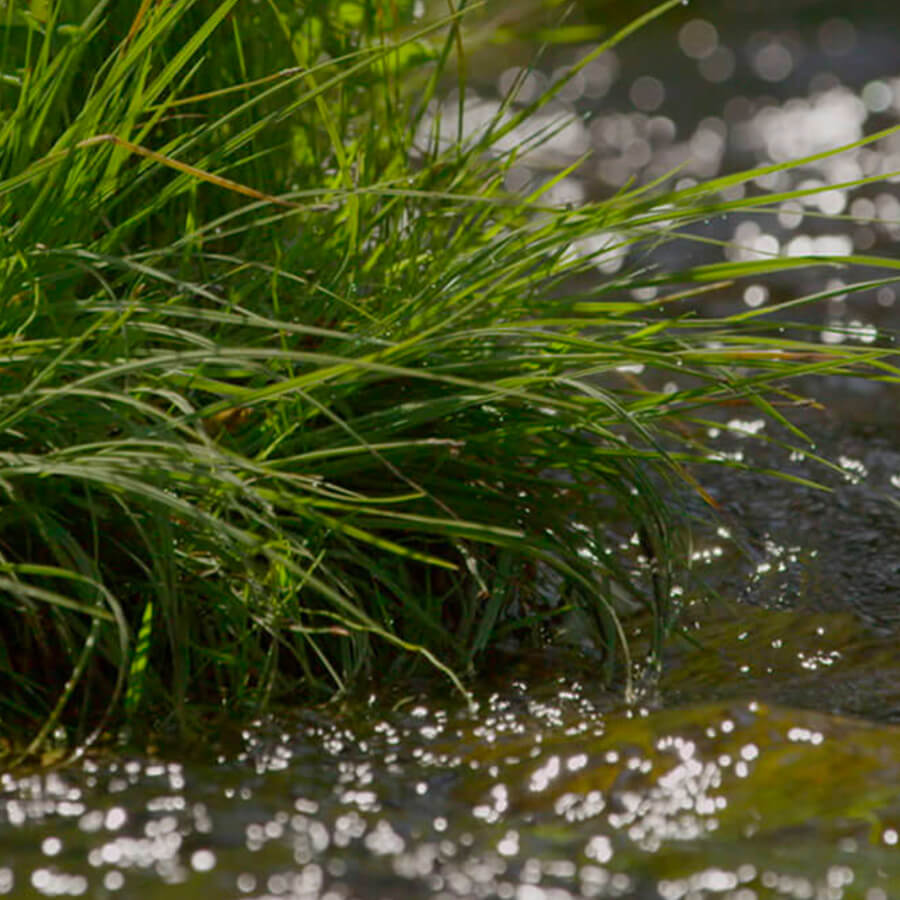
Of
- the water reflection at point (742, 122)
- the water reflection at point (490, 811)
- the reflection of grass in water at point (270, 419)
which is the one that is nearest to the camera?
the water reflection at point (490, 811)

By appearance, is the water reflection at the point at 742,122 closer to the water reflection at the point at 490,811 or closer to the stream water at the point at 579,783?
the stream water at the point at 579,783

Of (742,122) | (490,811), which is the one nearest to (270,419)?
(490,811)

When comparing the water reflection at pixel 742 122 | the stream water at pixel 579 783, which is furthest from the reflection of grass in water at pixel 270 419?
the water reflection at pixel 742 122

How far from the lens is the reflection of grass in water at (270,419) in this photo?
5.85 feet

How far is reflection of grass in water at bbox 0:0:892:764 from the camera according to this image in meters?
1.78

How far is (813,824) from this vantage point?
61.8 inches

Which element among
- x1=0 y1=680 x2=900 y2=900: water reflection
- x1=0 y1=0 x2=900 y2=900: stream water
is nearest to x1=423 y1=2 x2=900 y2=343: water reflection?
x1=0 y1=0 x2=900 y2=900: stream water

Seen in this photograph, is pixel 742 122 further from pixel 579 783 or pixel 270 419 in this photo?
pixel 579 783

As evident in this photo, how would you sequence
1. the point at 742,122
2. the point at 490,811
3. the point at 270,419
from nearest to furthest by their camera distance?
the point at 490,811, the point at 270,419, the point at 742,122

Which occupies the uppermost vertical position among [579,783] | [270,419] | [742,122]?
[270,419]

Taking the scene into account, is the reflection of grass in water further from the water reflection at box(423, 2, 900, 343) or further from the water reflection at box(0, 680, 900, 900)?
the water reflection at box(423, 2, 900, 343)

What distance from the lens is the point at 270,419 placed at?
1.95 metres

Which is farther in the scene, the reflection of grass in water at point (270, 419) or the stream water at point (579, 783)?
the reflection of grass in water at point (270, 419)

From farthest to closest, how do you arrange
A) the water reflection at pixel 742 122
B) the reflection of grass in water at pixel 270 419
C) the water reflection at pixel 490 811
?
the water reflection at pixel 742 122 → the reflection of grass in water at pixel 270 419 → the water reflection at pixel 490 811
